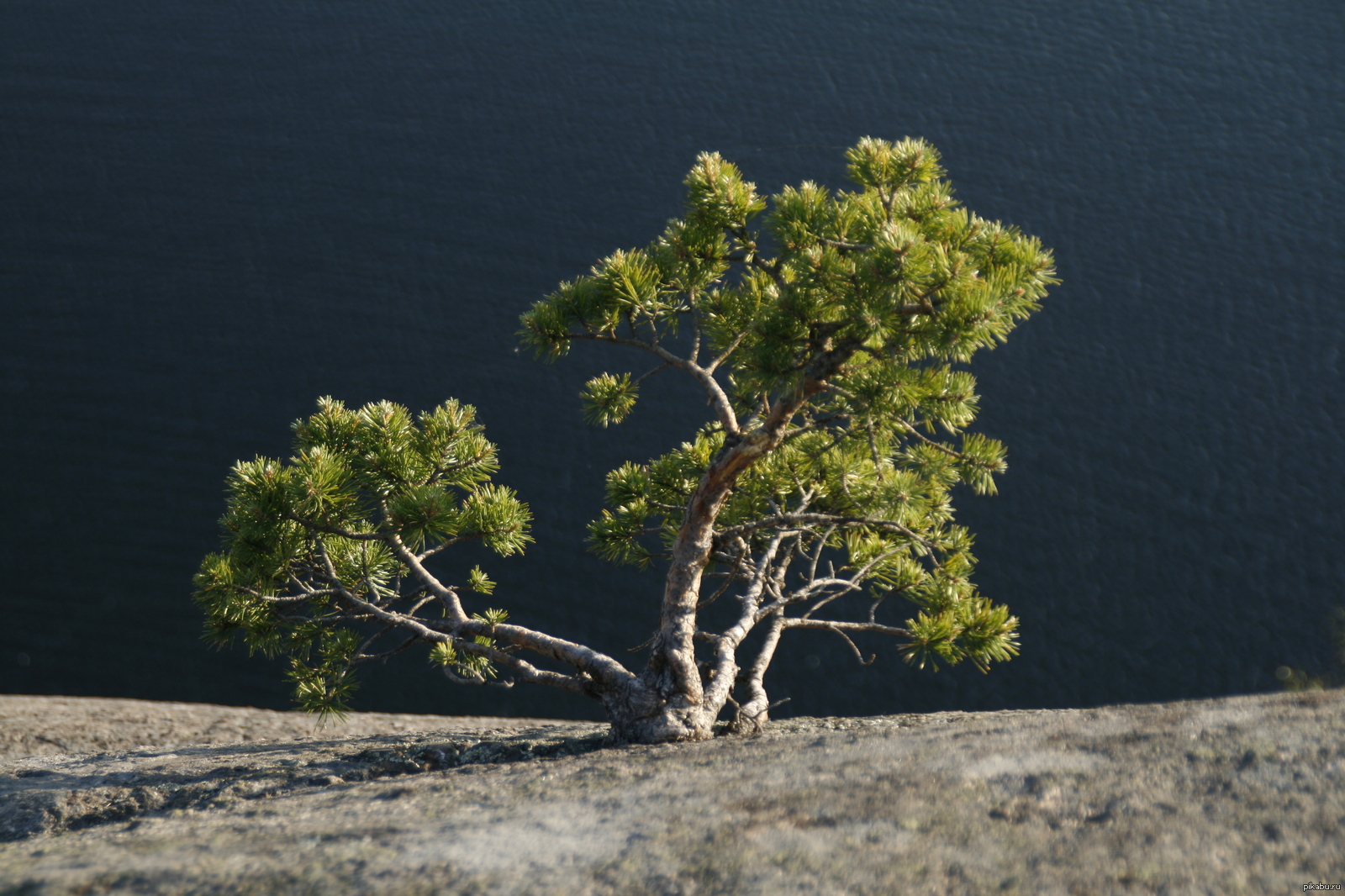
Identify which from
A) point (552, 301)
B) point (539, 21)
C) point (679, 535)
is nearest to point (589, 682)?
point (679, 535)

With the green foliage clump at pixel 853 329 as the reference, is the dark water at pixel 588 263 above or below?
above

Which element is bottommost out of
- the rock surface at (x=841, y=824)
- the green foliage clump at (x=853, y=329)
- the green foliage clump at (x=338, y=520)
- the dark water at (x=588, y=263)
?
the rock surface at (x=841, y=824)

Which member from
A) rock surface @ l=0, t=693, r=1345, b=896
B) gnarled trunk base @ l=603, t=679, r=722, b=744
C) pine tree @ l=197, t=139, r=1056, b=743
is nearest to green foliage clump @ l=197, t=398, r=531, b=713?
pine tree @ l=197, t=139, r=1056, b=743

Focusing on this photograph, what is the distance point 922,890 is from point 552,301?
185 cm

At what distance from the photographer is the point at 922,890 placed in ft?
3.69

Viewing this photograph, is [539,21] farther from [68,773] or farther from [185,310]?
[68,773]

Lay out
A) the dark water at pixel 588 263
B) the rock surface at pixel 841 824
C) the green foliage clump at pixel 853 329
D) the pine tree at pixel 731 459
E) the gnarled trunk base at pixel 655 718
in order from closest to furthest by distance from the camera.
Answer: the rock surface at pixel 841 824, the green foliage clump at pixel 853 329, the pine tree at pixel 731 459, the gnarled trunk base at pixel 655 718, the dark water at pixel 588 263

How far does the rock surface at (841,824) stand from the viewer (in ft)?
3.77

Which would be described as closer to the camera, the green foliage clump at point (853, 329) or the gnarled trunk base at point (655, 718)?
the green foliage clump at point (853, 329)

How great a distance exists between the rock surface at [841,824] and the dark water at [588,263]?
13.1 feet

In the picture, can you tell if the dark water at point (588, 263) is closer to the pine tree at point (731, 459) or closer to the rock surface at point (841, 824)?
the pine tree at point (731, 459)

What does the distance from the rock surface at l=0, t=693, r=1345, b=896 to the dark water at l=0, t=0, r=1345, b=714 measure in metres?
3.99

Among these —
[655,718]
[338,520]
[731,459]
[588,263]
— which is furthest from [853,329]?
[588,263]

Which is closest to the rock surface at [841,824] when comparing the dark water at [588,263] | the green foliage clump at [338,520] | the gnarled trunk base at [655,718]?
the gnarled trunk base at [655,718]
